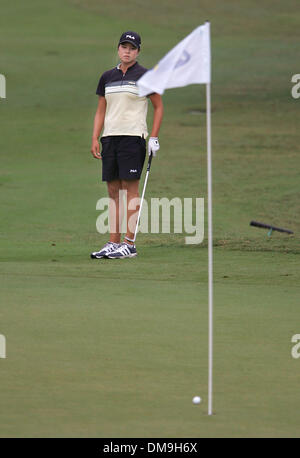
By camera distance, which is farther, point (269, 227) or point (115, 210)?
point (269, 227)

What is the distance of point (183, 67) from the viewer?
580 centimetres

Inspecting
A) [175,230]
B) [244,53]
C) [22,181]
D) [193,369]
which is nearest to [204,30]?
[193,369]

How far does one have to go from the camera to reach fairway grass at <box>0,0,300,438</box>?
5.38m

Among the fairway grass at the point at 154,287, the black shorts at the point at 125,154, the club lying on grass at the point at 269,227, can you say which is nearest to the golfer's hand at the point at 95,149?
the black shorts at the point at 125,154

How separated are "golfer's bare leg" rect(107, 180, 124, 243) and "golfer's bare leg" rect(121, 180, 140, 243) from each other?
4.1 inches

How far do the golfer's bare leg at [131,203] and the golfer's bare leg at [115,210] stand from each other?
0.34ft

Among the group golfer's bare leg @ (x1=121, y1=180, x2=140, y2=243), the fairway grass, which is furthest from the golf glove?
the fairway grass

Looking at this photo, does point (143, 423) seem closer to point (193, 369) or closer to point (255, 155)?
point (193, 369)

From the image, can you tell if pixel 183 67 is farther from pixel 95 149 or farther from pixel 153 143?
pixel 95 149

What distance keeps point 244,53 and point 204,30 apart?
28.1 metres

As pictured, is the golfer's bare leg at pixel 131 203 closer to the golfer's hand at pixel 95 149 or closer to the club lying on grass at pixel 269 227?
the golfer's hand at pixel 95 149

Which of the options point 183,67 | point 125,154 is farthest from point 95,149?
point 183,67

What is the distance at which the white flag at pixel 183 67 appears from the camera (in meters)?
5.77

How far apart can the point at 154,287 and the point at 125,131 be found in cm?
211
